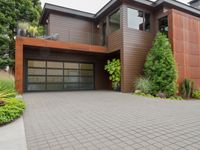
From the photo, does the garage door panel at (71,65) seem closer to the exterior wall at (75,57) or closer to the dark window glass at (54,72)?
the exterior wall at (75,57)

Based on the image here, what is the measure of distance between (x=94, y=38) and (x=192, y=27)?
7.40 m

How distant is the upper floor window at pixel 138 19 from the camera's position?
12.0m

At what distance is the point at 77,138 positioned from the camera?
328cm

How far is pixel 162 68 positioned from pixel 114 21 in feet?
17.6

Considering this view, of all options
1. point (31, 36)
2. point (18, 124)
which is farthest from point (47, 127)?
point (31, 36)

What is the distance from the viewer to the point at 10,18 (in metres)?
15.9

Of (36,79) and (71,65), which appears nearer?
(36,79)

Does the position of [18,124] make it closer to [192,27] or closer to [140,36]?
[140,36]

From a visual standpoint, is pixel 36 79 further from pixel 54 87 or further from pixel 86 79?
pixel 86 79

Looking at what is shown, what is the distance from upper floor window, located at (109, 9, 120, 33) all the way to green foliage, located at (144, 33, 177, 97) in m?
3.35

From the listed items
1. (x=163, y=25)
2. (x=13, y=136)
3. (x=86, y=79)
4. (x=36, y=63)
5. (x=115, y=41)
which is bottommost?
(x=13, y=136)

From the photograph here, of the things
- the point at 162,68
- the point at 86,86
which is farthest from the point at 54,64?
the point at 162,68

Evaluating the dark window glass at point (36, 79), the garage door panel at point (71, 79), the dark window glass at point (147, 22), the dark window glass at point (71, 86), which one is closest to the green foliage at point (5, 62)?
the dark window glass at point (36, 79)

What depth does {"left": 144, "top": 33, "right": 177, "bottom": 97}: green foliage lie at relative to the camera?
33.5 feet
